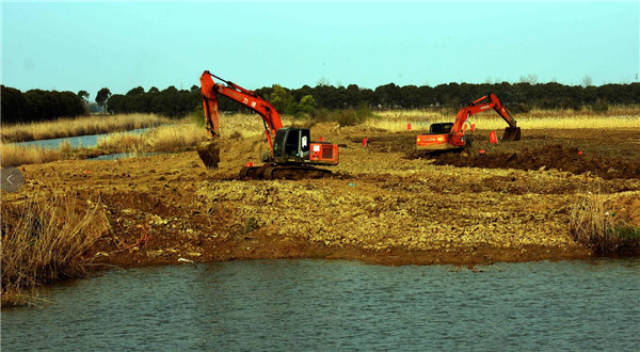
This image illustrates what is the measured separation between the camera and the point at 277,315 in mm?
11758

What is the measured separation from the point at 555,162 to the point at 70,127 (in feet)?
170

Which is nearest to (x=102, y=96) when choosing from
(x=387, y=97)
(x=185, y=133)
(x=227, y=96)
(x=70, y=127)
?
(x=387, y=97)

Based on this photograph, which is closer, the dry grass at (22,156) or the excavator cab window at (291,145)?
the excavator cab window at (291,145)

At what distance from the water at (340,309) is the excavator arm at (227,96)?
34.1 ft

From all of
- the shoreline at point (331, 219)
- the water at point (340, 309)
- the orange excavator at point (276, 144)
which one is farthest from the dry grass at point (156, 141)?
the water at point (340, 309)

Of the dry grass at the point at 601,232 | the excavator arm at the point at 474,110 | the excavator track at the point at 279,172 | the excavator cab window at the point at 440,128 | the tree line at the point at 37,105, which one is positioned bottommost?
the dry grass at the point at 601,232

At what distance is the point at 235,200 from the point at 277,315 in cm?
727

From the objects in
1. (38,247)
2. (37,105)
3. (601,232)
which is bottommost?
(601,232)

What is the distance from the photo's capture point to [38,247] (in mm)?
13523

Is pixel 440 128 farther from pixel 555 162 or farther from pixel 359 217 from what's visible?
pixel 359 217

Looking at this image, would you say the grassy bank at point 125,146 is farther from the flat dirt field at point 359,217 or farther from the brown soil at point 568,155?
the brown soil at point 568,155

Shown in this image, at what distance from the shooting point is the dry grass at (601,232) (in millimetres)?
15516

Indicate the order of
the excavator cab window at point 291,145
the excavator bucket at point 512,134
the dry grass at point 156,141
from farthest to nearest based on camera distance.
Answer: the dry grass at point 156,141 < the excavator bucket at point 512,134 < the excavator cab window at point 291,145

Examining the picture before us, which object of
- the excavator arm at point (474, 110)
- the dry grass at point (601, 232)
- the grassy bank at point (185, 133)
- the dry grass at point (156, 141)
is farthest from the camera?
the dry grass at point (156, 141)
